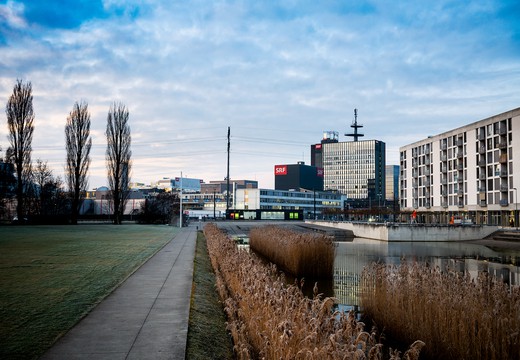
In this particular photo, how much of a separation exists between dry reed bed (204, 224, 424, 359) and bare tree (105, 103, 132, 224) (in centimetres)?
4954

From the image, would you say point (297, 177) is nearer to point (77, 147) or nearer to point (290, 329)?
point (77, 147)

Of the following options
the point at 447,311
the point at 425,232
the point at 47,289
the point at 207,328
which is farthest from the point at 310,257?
the point at 425,232

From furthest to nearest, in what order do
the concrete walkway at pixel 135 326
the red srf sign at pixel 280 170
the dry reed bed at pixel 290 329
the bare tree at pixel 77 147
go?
the red srf sign at pixel 280 170
the bare tree at pixel 77 147
the concrete walkway at pixel 135 326
the dry reed bed at pixel 290 329

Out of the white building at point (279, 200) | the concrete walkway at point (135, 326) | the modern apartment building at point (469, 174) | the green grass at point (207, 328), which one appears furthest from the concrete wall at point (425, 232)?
the white building at point (279, 200)

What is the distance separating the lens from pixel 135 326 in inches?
291

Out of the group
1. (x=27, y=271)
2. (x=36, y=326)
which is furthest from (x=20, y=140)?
(x=36, y=326)

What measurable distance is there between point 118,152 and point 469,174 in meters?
56.8

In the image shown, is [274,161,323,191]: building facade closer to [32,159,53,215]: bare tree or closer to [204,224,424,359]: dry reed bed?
[32,159,53,215]: bare tree

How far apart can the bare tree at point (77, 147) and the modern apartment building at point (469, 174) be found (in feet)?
160

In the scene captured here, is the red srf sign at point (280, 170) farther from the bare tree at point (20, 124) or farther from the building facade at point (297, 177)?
the bare tree at point (20, 124)

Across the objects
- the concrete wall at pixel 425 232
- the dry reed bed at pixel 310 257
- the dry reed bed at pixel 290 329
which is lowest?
the concrete wall at pixel 425 232

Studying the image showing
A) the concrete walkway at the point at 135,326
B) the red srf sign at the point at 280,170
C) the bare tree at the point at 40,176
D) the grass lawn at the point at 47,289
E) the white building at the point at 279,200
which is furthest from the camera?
the red srf sign at the point at 280,170

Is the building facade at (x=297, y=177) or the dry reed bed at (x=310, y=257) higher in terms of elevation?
the building facade at (x=297, y=177)

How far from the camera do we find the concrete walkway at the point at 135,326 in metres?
6.05
